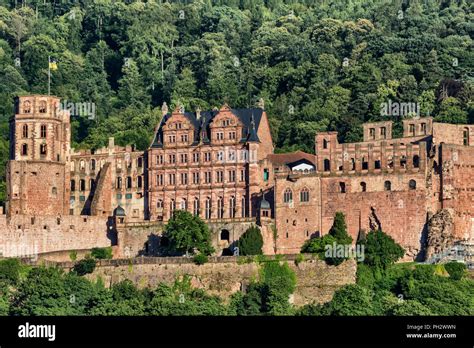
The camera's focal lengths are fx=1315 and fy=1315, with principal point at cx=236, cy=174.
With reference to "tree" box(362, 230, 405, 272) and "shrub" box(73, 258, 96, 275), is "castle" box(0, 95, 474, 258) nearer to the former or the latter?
"tree" box(362, 230, 405, 272)

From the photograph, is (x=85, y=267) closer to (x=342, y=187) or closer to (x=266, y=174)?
(x=266, y=174)

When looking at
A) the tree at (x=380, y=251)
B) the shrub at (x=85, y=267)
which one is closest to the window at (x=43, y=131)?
the shrub at (x=85, y=267)

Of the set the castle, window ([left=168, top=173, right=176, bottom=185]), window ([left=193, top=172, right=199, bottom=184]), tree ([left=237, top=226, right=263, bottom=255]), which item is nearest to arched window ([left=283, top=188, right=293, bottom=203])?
the castle

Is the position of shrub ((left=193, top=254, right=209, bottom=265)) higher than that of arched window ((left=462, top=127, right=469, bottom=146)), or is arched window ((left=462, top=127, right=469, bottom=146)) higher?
arched window ((left=462, top=127, right=469, bottom=146))

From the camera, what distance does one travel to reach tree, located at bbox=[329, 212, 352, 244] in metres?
76.3

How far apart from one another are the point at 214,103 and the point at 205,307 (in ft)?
163

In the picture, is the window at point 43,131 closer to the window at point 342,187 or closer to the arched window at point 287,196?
the arched window at point 287,196

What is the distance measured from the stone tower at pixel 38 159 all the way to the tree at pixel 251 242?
1490 cm

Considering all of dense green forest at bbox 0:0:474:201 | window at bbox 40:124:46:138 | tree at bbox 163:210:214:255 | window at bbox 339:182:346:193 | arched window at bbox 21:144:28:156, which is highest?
dense green forest at bbox 0:0:474:201

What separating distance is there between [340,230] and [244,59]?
5886cm

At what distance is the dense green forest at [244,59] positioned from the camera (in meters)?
112

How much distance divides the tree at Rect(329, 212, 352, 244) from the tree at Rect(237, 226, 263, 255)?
14.0 feet

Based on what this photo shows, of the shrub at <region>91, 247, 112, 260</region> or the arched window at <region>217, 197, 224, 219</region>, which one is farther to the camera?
the arched window at <region>217, 197, 224, 219</region>
